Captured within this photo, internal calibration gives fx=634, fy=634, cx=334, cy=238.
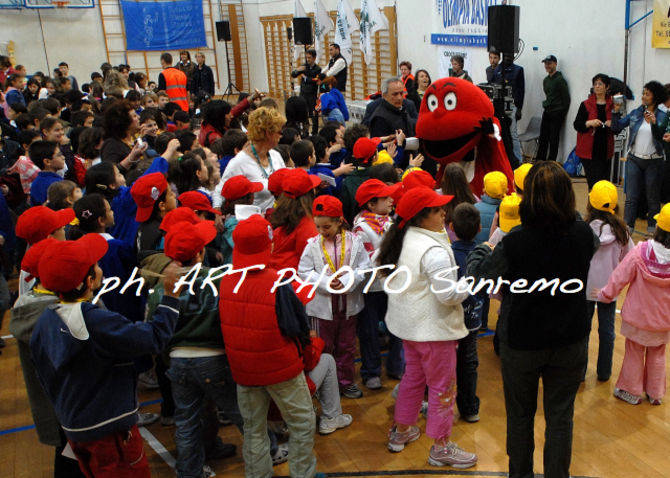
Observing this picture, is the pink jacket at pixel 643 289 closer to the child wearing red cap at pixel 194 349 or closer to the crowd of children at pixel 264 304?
the crowd of children at pixel 264 304

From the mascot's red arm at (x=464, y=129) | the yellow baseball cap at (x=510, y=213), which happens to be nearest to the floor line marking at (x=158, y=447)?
the yellow baseball cap at (x=510, y=213)

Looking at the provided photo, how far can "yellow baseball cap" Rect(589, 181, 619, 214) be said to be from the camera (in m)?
3.51

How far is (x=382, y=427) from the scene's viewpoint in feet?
11.6

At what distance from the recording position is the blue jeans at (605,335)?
3.74 m

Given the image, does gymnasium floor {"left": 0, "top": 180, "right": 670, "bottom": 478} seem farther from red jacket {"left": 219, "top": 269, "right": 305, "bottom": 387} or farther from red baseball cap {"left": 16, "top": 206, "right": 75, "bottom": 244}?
red baseball cap {"left": 16, "top": 206, "right": 75, "bottom": 244}

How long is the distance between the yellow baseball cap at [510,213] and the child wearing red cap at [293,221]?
1098 mm

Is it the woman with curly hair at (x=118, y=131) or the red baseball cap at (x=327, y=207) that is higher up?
the woman with curly hair at (x=118, y=131)

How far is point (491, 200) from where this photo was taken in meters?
4.18

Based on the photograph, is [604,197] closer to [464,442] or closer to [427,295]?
[427,295]

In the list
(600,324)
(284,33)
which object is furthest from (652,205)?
(284,33)

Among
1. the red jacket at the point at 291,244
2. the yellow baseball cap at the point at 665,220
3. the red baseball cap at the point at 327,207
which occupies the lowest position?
the red jacket at the point at 291,244

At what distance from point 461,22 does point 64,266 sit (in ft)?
31.7

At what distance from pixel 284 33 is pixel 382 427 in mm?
15800

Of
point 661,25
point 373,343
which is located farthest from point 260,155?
point 661,25
